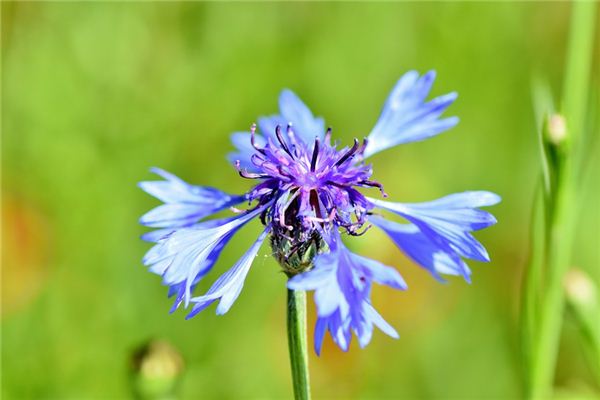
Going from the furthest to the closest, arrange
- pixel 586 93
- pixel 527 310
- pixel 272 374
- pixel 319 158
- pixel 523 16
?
pixel 523 16
pixel 272 374
pixel 586 93
pixel 527 310
pixel 319 158

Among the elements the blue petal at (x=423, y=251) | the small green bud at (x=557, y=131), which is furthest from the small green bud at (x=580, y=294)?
the blue petal at (x=423, y=251)

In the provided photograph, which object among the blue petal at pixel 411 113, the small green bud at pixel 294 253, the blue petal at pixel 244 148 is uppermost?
the blue petal at pixel 244 148

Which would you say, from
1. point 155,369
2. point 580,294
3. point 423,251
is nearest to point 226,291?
point 423,251

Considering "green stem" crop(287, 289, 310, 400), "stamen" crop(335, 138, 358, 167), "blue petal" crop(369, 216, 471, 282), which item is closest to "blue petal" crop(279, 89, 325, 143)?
"stamen" crop(335, 138, 358, 167)

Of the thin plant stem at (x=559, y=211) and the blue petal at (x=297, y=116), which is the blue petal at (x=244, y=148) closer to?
the blue petal at (x=297, y=116)

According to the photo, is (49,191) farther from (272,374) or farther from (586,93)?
(586,93)

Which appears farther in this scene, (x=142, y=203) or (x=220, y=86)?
(x=220, y=86)

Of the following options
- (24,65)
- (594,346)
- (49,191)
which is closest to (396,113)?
(594,346)
